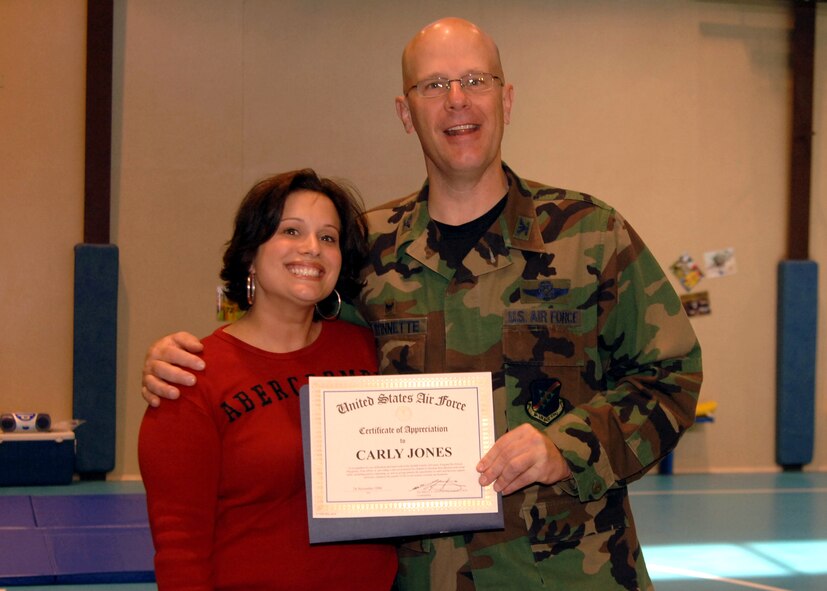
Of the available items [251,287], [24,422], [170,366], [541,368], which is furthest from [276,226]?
[24,422]

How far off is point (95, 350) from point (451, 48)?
5.60 metres

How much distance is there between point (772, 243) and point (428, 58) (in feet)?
22.6

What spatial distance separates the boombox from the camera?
6758 mm

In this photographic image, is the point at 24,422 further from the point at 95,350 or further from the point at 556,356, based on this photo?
the point at 556,356

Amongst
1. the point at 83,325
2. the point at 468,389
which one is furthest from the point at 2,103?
the point at 468,389

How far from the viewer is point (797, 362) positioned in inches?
325

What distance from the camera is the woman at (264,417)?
1.92 meters

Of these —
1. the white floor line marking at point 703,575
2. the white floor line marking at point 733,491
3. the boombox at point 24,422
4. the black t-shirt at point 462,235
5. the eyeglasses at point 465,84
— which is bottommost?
the white floor line marking at point 733,491

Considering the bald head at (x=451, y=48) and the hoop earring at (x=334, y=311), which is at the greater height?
the bald head at (x=451, y=48)

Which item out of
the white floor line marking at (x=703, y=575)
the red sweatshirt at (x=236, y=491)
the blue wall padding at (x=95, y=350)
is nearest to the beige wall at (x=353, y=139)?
the blue wall padding at (x=95, y=350)

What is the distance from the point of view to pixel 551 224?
2209 mm

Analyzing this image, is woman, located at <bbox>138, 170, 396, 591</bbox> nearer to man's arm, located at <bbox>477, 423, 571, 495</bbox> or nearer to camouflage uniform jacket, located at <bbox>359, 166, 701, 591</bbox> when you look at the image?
camouflage uniform jacket, located at <bbox>359, 166, 701, 591</bbox>

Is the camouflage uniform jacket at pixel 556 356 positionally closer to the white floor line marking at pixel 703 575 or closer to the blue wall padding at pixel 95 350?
the white floor line marking at pixel 703 575
